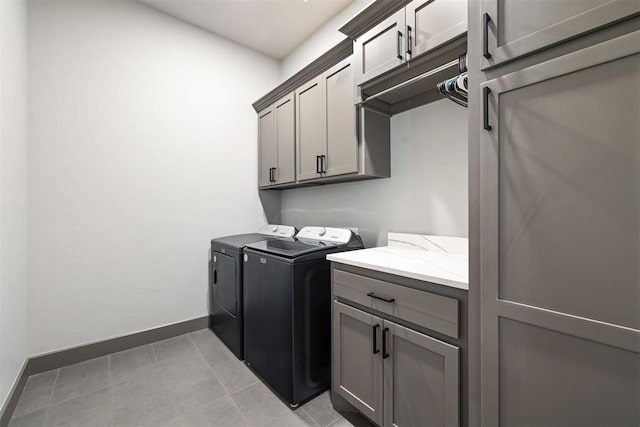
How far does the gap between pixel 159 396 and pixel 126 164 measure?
5.81ft

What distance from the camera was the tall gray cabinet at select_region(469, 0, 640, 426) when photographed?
70 cm

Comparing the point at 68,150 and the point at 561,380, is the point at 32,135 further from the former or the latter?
the point at 561,380

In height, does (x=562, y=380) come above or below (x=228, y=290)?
above

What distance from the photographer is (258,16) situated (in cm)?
249

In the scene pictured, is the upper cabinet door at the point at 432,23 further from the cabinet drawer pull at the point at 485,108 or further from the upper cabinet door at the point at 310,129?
the upper cabinet door at the point at 310,129

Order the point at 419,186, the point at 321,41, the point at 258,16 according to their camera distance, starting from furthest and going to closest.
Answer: the point at 321,41
the point at 258,16
the point at 419,186

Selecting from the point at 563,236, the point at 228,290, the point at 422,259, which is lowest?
the point at 228,290

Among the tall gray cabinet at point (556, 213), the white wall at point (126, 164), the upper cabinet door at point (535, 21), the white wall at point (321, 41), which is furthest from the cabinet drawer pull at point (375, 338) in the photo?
the white wall at point (321, 41)

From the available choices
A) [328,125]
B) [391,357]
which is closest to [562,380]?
[391,357]

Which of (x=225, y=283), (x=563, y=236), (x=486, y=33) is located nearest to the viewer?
(x=563, y=236)

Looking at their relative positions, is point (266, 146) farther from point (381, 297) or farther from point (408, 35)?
point (381, 297)

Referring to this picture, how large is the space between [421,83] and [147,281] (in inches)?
104

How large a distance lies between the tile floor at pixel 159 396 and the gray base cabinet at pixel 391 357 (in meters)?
0.32

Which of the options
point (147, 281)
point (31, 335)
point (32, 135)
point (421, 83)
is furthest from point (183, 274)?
point (421, 83)
